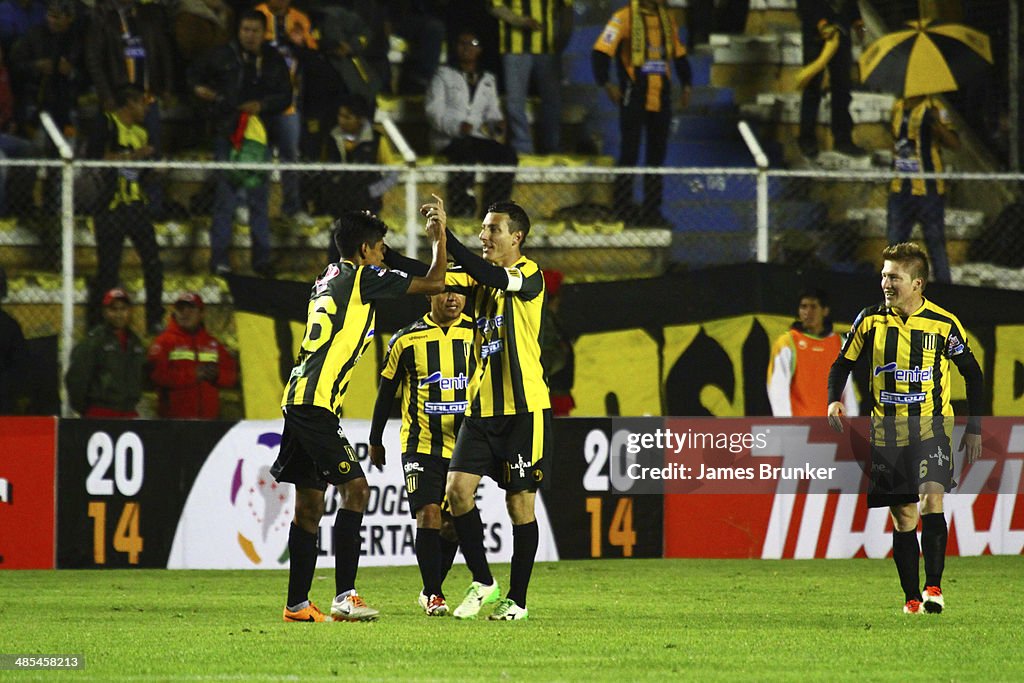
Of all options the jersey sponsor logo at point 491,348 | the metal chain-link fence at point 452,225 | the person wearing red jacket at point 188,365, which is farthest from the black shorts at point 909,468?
the person wearing red jacket at point 188,365

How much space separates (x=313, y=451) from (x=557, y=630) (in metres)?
1.47

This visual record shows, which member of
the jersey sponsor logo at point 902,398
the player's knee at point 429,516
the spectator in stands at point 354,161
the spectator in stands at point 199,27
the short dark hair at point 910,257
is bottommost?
→ the player's knee at point 429,516

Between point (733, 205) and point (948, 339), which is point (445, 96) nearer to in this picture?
point (733, 205)

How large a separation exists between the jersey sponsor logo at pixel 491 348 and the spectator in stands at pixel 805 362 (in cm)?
509

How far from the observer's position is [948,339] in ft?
29.7

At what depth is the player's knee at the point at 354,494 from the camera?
8.39 metres

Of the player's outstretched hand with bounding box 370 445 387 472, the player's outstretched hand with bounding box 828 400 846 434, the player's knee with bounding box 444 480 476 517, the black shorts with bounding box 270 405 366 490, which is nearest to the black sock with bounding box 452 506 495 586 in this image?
the player's knee with bounding box 444 480 476 517

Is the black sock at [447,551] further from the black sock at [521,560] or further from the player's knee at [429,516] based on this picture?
the black sock at [521,560]

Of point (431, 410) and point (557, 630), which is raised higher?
point (431, 410)

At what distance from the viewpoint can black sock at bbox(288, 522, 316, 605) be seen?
834 centimetres

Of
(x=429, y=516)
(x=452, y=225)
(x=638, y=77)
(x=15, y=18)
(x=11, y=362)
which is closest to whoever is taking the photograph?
(x=429, y=516)

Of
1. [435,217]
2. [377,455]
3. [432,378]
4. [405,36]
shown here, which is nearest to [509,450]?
Answer: [377,455]

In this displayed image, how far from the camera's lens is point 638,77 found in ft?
51.1

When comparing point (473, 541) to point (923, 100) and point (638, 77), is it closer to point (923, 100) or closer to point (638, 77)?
point (638, 77)
